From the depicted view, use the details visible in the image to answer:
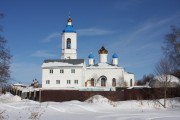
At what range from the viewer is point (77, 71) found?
60.0 metres

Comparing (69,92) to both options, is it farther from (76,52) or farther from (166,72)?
(76,52)

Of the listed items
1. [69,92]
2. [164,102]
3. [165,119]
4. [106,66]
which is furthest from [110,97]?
[106,66]

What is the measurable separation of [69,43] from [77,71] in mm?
8604

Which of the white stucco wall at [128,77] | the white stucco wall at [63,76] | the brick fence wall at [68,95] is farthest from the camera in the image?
the white stucco wall at [128,77]

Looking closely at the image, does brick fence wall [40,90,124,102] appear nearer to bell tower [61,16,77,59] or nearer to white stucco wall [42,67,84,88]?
white stucco wall [42,67,84,88]

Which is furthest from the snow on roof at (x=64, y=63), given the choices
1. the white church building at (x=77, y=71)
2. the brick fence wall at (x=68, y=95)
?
the brick fence wall at (x=68, y=95)

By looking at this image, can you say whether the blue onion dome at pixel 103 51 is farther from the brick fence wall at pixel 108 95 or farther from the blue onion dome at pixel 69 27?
the brick fence wall at pixel 108 95

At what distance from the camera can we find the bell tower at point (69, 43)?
66000 millimetres

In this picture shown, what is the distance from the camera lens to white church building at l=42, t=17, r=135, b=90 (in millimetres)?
60000

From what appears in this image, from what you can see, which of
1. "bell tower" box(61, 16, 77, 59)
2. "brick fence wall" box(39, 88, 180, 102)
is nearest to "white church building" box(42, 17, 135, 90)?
"bell tower" box(61, 16, 77, 59)

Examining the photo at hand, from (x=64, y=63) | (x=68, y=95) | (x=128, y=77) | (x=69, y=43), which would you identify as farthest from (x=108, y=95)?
(x=69, y=43)

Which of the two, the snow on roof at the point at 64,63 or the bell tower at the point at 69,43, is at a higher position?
the bell tower at the point at 69,43

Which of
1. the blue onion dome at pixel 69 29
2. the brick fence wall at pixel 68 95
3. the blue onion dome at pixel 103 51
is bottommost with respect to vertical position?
the brick fence wall at pixel 68 95

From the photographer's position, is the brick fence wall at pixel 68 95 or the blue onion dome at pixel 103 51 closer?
the brick fence wall at pixel 68 95
